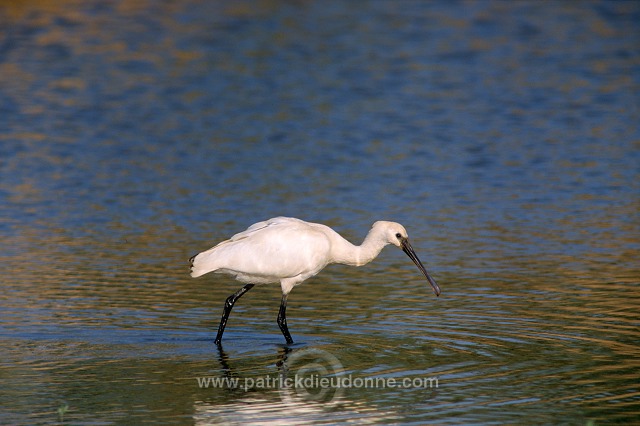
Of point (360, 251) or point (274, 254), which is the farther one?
point (360, 251)

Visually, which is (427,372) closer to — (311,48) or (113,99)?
(113,99)

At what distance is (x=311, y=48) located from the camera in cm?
2820

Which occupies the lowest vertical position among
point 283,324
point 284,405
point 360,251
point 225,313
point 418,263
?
point 284,405

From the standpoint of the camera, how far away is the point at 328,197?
17812 mm

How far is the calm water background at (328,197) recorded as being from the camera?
9.70 m

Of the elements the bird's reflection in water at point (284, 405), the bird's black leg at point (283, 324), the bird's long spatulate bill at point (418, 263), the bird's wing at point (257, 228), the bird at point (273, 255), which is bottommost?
the bird's reflection in water at point (284, 405)

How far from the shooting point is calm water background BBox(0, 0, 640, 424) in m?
9.70

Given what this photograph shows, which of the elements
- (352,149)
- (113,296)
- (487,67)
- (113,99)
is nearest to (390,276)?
(113,296)

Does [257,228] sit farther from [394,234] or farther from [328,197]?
[328,197]

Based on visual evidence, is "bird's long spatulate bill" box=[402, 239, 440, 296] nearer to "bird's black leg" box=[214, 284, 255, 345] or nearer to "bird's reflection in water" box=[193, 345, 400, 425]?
"bird's black leg" box=[214, 284, 255, 345]

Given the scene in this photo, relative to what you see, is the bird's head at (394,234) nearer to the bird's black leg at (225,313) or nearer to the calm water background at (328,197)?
the calm water background at (328,197)

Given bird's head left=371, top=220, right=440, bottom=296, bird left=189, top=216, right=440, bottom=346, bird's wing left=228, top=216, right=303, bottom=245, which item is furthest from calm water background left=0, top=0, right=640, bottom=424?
bird's wing left=228, top=216, right=303, bottom=245

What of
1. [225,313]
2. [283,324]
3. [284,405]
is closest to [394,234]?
[283,324]

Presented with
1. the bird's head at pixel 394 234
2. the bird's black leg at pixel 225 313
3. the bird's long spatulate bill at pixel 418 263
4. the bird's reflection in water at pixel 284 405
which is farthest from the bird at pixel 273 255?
the bird's reflection in water at pixel 284 405
